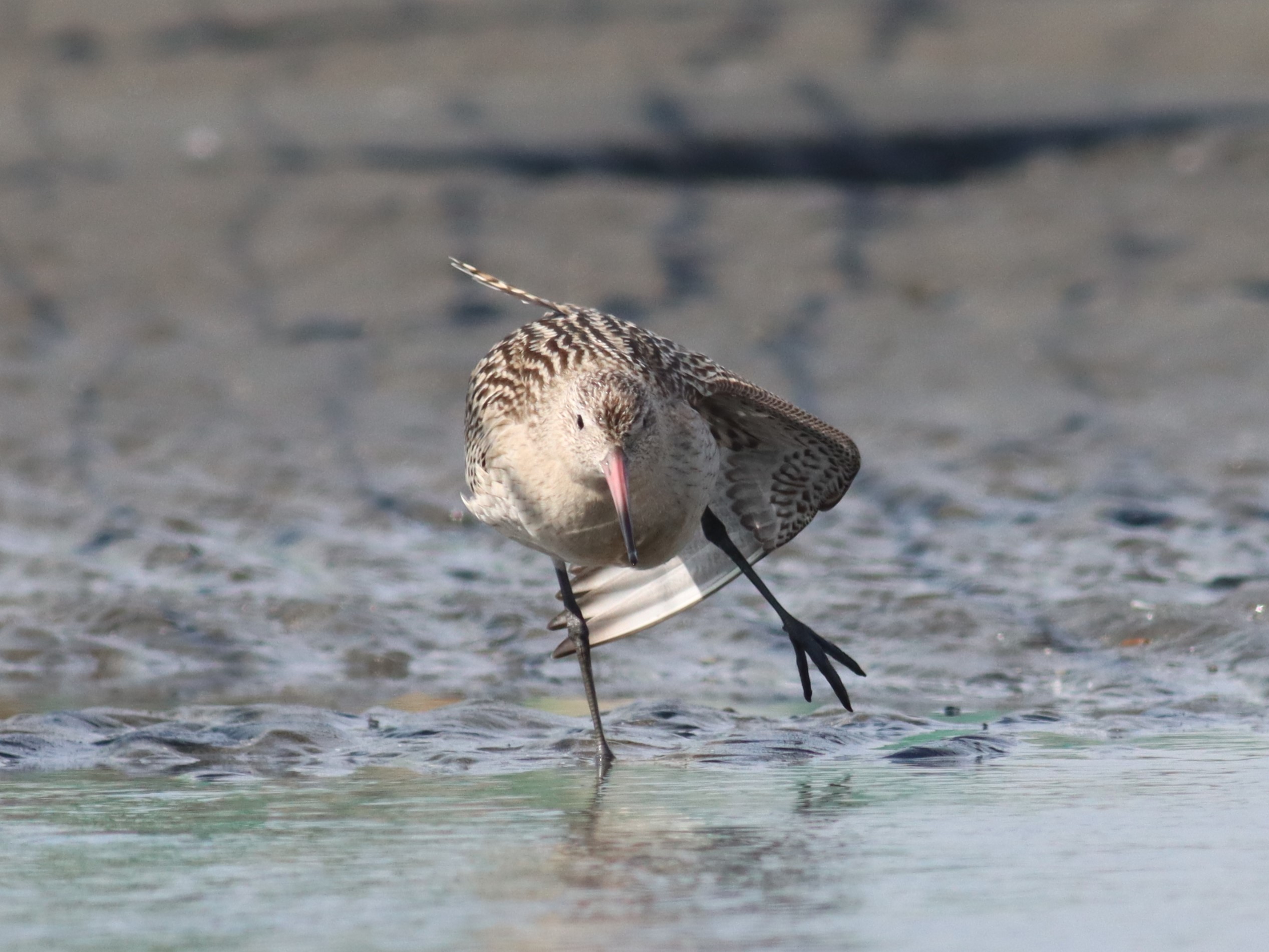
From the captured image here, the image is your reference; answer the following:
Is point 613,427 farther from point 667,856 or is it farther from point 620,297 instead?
point 620,297

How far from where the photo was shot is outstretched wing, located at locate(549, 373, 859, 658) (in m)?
6.14

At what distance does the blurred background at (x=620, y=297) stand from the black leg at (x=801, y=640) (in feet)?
1.94

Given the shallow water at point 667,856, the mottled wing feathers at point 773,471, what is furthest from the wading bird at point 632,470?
the shallow water at point 667,856

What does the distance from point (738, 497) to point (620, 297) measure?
481 centimetres

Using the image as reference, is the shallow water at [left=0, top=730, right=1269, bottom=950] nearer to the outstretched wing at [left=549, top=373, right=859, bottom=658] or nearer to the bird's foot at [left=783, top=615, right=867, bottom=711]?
the bird's foot at [left=783, top=615, right=867, bottom=711]

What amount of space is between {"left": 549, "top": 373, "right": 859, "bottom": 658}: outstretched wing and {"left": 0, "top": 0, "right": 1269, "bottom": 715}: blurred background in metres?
0.52

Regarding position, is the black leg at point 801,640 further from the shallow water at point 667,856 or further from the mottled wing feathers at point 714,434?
the shallow water at point 667,856

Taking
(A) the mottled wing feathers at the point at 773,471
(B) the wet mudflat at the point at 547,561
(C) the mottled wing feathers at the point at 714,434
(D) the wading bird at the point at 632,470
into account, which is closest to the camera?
(B) the wet mudflat at the point at 547,561

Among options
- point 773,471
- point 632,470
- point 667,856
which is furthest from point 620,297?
point 667,856

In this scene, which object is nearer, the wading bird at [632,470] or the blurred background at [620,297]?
the wading bird at [632,470]

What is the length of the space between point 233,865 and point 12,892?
41 cm

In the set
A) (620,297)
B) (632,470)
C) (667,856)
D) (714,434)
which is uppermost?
(620,297)

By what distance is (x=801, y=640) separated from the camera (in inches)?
233

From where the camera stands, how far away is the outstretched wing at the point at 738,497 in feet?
20.2
